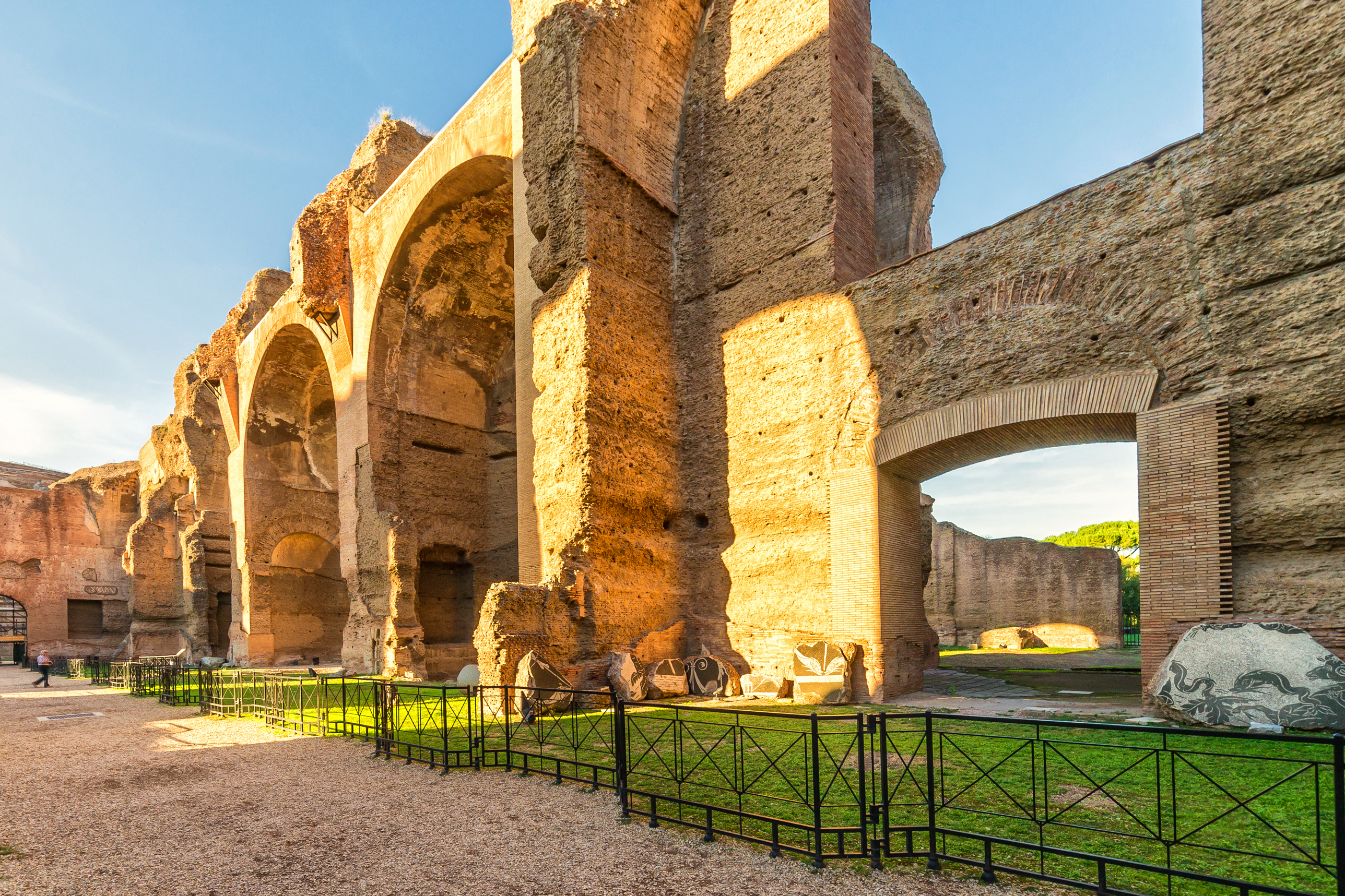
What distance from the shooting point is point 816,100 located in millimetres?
9719

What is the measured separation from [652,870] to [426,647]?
11.9 m

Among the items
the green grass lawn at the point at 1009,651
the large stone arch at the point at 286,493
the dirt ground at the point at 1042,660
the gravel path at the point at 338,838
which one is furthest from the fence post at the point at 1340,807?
the large stone arch at the point at 286,493

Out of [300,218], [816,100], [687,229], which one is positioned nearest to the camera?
[816,100]

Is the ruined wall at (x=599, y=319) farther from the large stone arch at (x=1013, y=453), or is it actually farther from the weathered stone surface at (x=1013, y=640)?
the weathered stone surface at (x=1013, y=640)

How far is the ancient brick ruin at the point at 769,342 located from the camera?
6199 millimetres

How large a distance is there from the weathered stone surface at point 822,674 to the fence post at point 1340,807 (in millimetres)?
5871

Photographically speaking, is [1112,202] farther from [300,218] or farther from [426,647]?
[300,218]

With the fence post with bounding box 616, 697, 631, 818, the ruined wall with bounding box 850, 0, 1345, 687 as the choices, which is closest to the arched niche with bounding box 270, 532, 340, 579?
the fence post with bounding box 616, 697, 631, 818

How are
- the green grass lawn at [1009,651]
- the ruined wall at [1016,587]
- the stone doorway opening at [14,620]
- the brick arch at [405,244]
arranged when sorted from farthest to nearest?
the stone doorway opening at [14,620] < the ruined wall at [1016,587] < the green grass lawn at [1009,651] < the brick arch at [405,244]

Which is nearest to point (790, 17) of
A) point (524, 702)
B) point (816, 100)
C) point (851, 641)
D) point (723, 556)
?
point (816, 100)

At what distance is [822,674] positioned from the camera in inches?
329

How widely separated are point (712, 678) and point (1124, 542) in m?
31.0

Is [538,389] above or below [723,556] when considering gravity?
above

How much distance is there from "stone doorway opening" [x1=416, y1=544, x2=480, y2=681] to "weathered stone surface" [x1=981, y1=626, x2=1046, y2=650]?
14550mm
